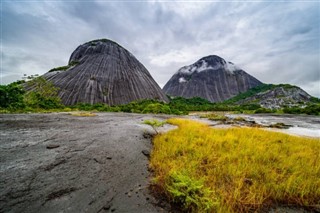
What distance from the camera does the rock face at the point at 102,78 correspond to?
4128 centimetres

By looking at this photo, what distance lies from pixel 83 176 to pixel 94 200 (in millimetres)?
933

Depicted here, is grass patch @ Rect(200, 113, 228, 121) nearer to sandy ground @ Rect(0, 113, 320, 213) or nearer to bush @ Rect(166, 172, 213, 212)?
sandy ground @ Rect(0, 113, 320, 213)

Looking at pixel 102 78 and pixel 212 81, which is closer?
pixel 102 78

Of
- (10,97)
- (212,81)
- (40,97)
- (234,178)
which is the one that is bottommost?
(234,178)

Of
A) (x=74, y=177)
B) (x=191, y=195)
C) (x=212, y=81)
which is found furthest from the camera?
(x=212, y=81)

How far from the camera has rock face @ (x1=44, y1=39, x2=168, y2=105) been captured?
135 ft

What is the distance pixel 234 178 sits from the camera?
12.1ft

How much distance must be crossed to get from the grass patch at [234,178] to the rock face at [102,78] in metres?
39.4

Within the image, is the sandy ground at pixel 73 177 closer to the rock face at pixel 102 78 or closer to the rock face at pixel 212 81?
the rock face at pixel 102 78

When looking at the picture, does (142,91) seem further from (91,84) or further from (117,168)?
(117,168)

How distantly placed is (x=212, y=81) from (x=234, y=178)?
127m

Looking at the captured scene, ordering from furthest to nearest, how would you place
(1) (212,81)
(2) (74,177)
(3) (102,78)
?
(1) (212,81) → (3) (102,78) → (2) (74,177)

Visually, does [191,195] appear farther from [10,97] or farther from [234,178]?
[10,97]

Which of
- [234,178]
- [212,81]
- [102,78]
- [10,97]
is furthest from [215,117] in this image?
[212,81]
